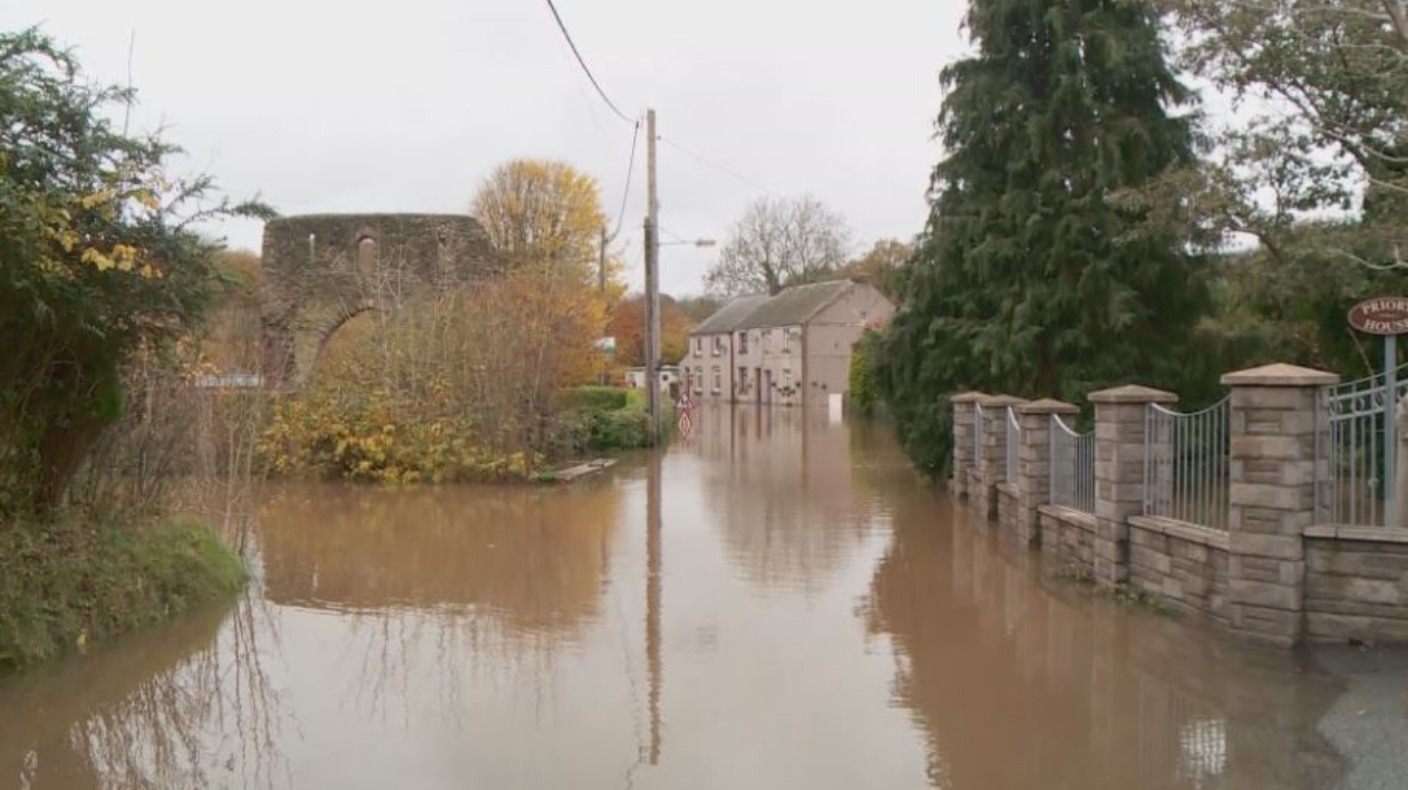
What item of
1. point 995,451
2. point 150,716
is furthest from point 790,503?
point 150,716

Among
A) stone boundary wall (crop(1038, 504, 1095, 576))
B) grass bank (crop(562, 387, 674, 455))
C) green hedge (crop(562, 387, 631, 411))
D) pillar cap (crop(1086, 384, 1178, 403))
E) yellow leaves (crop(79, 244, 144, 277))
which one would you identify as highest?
yellow leaves (crop(79, 244, 144, 277))

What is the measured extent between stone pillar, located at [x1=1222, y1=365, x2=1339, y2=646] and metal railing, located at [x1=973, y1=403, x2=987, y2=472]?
21.5ft

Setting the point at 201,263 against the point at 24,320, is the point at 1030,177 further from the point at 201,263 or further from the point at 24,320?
the point at 24,320

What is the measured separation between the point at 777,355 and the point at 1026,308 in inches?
1496

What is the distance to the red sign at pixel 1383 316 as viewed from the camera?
298 inches

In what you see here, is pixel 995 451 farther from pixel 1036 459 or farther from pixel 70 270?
pixel 70 270

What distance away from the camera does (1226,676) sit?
267 inches

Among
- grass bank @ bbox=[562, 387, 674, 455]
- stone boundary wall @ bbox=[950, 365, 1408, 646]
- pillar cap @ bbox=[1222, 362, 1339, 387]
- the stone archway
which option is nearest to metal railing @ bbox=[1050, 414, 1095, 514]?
stone boundary wall @ bbox=[950, 365, 1408, 646]

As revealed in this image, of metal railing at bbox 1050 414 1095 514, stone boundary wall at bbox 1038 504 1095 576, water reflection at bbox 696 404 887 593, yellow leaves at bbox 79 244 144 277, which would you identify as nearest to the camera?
yellow leaves at bbox 79 244 144 277

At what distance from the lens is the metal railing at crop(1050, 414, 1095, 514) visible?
10805 mm

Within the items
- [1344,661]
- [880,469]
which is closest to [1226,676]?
[1344,661]

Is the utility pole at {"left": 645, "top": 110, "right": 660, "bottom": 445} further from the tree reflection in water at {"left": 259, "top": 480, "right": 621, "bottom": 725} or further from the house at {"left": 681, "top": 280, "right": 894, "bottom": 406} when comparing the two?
the house at {"left": 681, "top": 280, "right": 894, "bottom": 406}

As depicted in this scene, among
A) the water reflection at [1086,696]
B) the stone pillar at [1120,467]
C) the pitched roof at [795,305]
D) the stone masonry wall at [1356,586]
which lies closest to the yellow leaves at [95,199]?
the water reflection at [1086,696]

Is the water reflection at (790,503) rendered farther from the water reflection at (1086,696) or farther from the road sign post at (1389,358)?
the road sign post at (1389,358)
